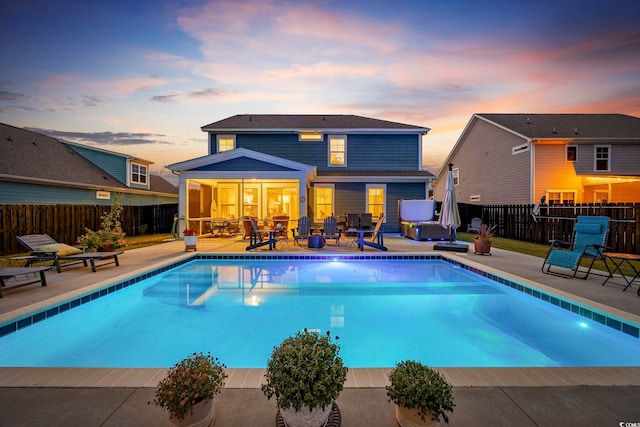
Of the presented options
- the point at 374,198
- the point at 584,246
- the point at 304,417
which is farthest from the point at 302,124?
the point at 304,417

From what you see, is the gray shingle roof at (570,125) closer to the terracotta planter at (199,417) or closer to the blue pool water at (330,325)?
the blue pool water at (330,325)

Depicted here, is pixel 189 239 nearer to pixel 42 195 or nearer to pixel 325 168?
pixel 325 168

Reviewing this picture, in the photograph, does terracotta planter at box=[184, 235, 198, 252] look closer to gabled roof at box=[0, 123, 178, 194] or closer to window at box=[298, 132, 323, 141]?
gabled roof at box=[0, 123, 178, 194]

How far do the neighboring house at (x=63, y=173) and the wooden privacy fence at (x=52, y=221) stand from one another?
6.76 ft

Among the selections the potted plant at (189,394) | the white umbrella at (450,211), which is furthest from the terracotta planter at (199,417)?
the white umbrella at (450,211)

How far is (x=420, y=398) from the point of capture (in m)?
1.79

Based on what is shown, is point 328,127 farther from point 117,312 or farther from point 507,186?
point 117,312

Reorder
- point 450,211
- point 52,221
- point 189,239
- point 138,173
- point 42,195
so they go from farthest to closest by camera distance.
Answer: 1. point 138,173
2. point 42,195
3. point 52,221
4. point 450,211
5. point 189,239

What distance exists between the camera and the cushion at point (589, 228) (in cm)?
636

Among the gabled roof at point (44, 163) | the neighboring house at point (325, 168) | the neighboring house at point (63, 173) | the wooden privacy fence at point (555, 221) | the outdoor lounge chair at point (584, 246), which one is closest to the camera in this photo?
the outdoor lounge chair at point (584, 246)

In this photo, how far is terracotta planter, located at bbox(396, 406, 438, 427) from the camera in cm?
181

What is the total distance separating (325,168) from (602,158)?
1505 cm

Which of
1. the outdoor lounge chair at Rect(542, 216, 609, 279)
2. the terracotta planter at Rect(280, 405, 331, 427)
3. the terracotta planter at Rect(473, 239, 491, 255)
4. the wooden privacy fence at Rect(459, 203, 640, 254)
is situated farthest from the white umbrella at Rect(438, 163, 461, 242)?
the terracotta planter at Rect(280, 405, 331, 427)

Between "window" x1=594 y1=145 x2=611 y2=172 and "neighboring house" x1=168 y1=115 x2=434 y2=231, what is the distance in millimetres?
9365
